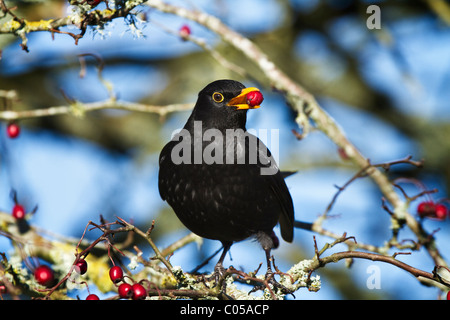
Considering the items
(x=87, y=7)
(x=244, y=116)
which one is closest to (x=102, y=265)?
(x=244, y=116)

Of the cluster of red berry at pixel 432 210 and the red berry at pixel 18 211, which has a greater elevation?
the red berry at pixel 18 211

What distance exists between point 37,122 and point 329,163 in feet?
13.1

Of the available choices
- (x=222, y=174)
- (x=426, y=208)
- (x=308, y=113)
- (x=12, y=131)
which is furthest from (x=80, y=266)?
(x=426, y=208)

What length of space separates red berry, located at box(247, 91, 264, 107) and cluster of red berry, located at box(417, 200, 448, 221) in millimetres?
1697

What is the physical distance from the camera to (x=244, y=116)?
446 centimetres

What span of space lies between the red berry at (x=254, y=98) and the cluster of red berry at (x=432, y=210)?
1.70 m

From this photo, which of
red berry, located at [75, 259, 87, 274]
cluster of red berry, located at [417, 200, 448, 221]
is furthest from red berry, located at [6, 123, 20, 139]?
cluster of red berry, located at [417, 200, 448, 221]

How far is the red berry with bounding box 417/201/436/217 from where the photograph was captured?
470cm

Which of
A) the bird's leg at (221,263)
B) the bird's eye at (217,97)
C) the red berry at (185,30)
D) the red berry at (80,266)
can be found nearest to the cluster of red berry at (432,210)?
the bird's leg at (221,263)

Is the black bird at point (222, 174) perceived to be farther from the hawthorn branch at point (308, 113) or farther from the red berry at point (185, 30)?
the red berry at point (185, 30)

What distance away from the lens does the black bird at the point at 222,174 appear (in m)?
4.18

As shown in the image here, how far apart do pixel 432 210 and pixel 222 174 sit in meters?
1.79

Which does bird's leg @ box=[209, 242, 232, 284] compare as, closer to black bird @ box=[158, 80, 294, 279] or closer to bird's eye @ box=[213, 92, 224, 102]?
black bird @ box=[158, 80, 294, 279]
